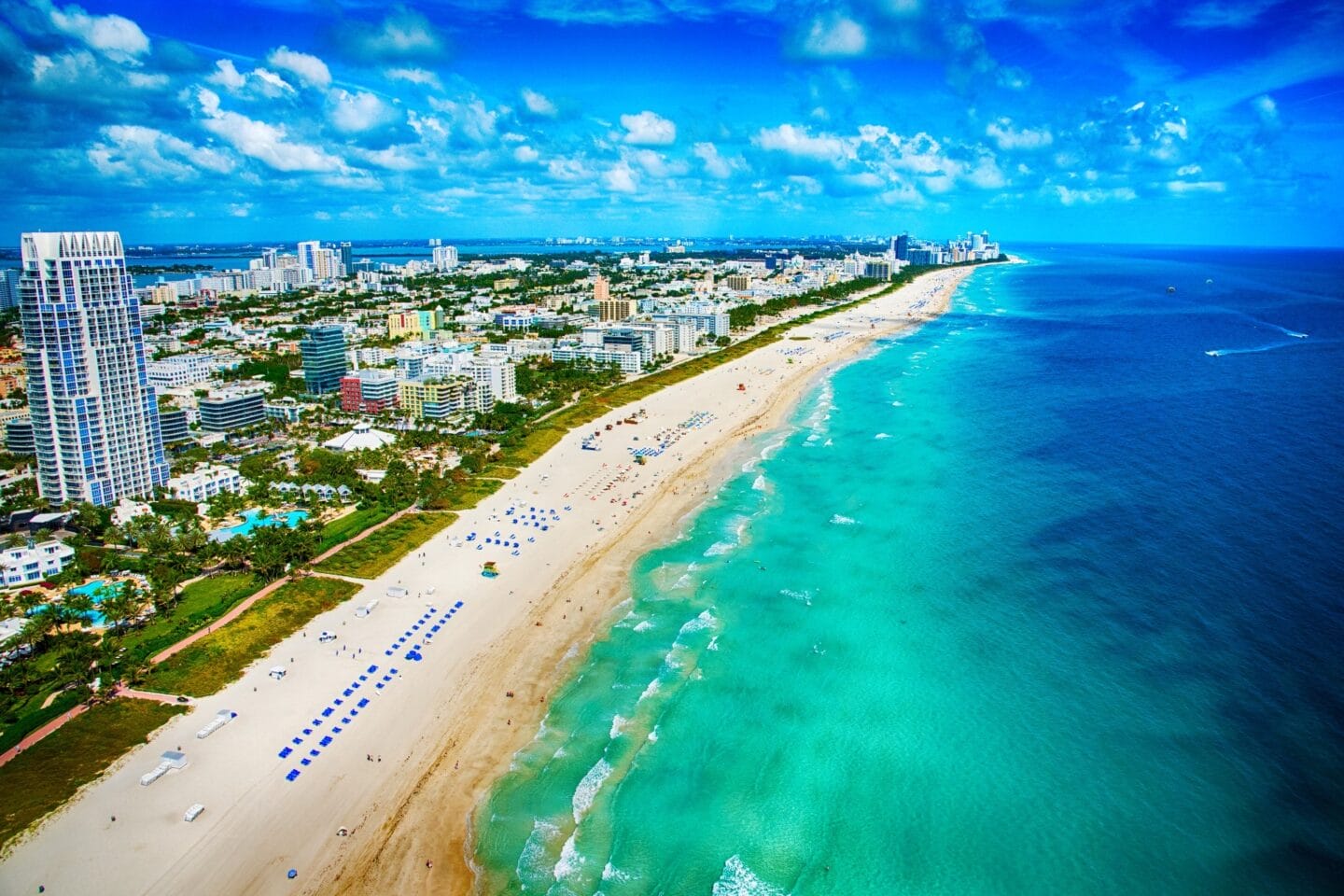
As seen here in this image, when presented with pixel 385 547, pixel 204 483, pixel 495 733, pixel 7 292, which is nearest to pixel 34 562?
pixel 204 483

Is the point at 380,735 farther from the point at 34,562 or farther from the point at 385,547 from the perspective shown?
the point at 34,562

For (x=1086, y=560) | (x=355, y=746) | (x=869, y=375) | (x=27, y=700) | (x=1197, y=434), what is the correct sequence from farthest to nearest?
1. (x=869, y=375)
2. (x=1197, y=434)
3. (x=1086, y=560)
4. (x=27, y=700)
5. (x=355, y=746)

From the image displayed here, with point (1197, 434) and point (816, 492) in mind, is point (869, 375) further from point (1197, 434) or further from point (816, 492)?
point (816, 492)

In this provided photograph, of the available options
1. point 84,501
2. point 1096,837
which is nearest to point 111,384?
point 84,501

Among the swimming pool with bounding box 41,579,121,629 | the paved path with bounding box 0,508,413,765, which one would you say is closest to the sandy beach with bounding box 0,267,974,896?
the paved path with bounding box 0,508,413,765

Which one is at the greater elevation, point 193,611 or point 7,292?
point 7,292

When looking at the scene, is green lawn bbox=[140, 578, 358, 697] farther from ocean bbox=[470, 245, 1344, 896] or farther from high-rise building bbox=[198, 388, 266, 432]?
high-rise building bbox=[198, 388, 266, 432]
